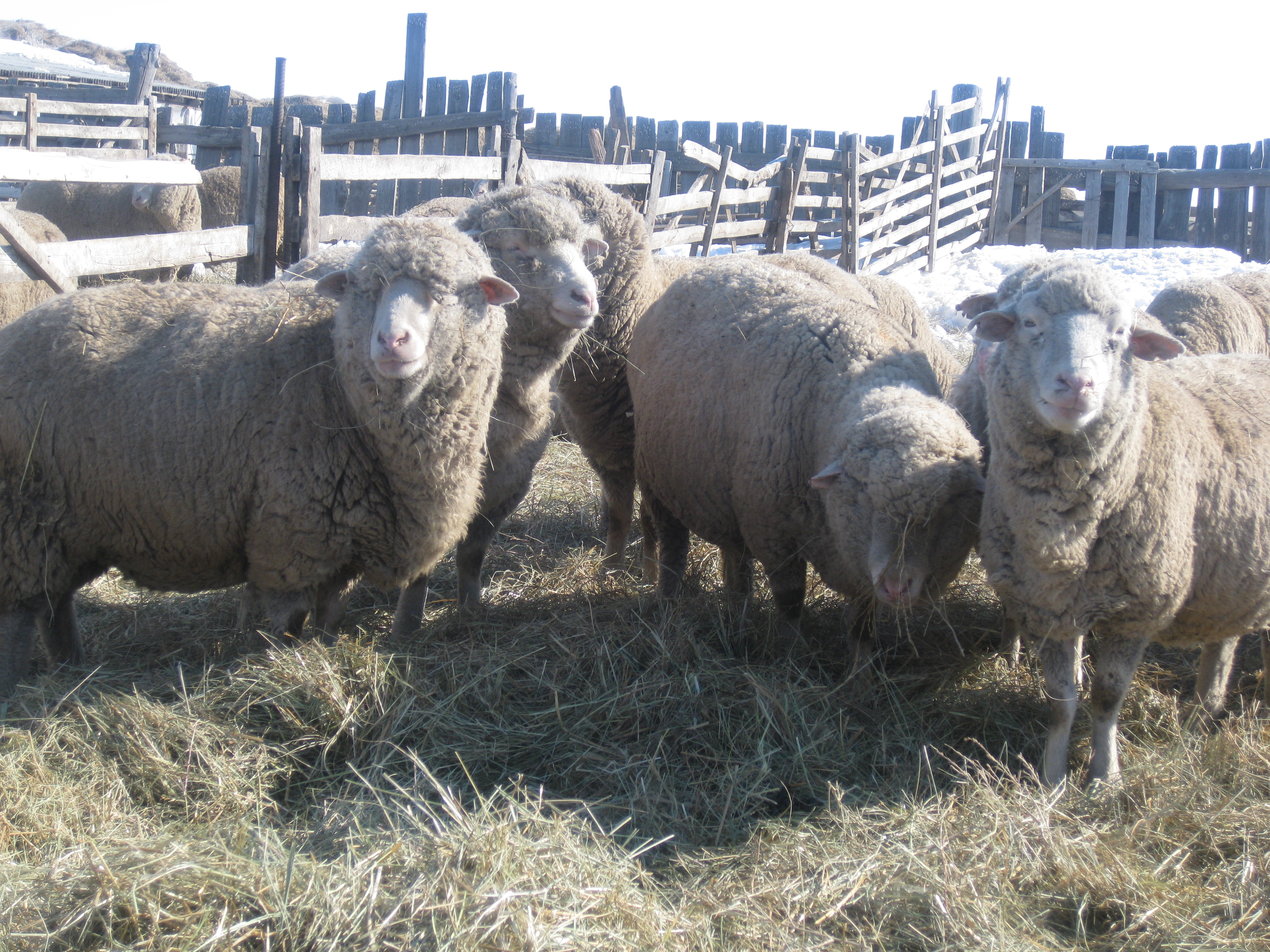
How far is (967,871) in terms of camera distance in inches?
110

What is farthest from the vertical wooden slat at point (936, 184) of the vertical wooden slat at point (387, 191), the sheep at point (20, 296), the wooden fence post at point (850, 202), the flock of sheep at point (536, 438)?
the sheep at point (20, 296)

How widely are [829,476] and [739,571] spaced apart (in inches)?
49.4

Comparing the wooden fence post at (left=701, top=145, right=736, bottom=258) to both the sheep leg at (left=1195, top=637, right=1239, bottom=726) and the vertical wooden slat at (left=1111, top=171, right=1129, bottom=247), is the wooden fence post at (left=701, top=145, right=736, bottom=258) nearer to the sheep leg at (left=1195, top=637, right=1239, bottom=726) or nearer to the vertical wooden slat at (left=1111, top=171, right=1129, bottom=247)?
the sheep leg at (left=1195, top=637, right=1239, bottom=726)

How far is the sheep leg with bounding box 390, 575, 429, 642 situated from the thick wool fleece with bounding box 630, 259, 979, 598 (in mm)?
1350

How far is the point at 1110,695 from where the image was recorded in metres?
3.44

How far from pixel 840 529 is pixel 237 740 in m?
2.34

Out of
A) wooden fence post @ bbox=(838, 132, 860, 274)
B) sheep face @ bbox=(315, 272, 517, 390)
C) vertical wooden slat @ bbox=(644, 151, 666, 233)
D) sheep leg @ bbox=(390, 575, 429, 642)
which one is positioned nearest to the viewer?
sheep face @ bbox=(315, 272, 517, 390)

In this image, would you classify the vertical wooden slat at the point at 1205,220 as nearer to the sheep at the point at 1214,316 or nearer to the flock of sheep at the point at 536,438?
the sheep at the point at 1214,316

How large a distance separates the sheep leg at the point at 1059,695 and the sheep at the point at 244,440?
7.72 ft

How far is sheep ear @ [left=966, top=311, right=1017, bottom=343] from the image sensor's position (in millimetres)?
3289

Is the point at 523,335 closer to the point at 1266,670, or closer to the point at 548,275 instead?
the point at 548,275

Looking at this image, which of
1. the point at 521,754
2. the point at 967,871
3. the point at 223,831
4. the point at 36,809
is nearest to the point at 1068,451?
the point at 967,871

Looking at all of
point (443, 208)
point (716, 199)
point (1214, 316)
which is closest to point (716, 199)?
point (716, 199)

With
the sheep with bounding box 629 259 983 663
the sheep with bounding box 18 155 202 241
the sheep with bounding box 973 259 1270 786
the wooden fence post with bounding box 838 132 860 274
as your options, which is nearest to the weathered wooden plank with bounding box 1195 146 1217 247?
the wooden fence post with bounding box 838 132 860 274
